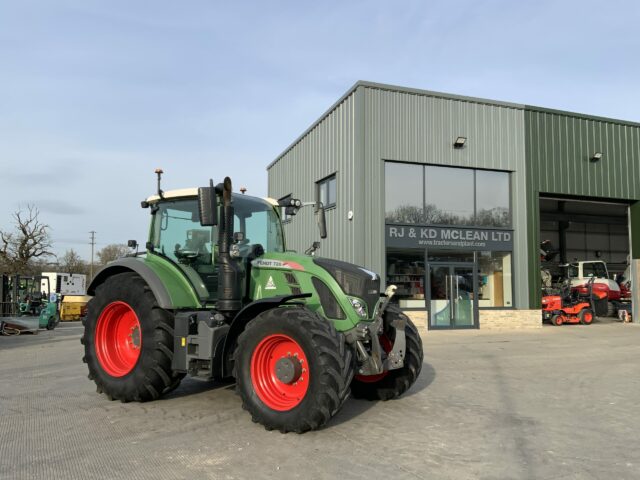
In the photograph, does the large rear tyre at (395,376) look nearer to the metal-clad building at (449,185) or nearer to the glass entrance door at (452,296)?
the metal-clad building at (449,185)

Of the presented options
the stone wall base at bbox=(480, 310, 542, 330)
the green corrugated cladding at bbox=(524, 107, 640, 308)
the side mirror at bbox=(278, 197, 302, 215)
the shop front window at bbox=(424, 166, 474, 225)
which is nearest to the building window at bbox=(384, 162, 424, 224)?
the shop front window at bbox=(424, 166, 474, 225)

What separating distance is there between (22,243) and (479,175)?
36251mm

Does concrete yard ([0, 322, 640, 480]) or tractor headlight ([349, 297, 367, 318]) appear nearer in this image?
concrete yard ([0, 322, 640, 480])

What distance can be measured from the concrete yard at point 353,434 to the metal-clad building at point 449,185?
7.88 m

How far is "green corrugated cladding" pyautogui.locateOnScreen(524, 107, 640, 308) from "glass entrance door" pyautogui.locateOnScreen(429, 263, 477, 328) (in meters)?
2.11

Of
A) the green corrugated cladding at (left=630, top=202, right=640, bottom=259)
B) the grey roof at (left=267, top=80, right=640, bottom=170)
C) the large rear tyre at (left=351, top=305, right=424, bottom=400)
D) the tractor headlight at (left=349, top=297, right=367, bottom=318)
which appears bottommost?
the large rear tyre at (left=351, top=305, right=424, bottom=400)

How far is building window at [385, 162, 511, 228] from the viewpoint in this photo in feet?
51.8

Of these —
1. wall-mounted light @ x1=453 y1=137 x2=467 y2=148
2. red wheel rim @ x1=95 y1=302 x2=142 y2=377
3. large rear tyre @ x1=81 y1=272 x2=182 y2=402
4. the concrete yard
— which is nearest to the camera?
the concrete yard

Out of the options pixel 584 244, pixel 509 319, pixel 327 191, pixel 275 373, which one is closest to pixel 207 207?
pixel 275 373

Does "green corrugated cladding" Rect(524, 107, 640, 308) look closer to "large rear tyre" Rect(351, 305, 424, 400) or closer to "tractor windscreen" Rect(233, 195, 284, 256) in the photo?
"large rear tyre" Rect(351, 305, 424, 400)

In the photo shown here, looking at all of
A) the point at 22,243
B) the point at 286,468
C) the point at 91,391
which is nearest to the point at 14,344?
the point at 91,391

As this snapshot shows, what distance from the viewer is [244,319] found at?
17.2 ft

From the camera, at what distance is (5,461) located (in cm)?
404

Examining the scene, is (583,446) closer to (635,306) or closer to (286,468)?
(286,468)
